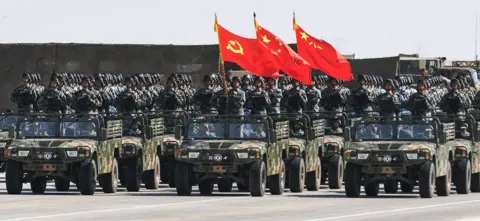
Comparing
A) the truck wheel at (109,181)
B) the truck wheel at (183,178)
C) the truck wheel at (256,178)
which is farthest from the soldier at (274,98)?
the truck wheel at (183,178)

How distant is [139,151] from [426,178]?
634 cm

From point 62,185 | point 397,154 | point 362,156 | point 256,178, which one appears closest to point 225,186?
point 256,178

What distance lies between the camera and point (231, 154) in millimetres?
34781

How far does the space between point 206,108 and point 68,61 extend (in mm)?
→ 17256

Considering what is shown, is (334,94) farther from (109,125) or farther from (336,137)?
(109,125)

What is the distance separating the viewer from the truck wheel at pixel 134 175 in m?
37.6

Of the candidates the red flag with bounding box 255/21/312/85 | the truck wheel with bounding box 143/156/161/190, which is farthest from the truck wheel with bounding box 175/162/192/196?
the red flag with bounding box 255/21/312/85

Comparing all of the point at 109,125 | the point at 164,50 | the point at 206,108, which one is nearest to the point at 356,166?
the point at 109,125

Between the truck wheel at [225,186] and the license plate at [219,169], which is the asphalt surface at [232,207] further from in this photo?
the license plate at [219,169]

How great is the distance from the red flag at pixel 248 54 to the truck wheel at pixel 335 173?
13.0 feet

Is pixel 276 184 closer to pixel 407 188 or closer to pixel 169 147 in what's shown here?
pixel 407 188

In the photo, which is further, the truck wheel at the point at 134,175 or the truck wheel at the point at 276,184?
the truck wheel at the point at 134,175

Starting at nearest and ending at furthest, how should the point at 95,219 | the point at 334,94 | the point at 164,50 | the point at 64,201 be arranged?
the point at 95,219
the point at 64,201
the point at 334,94
the point at 164,50

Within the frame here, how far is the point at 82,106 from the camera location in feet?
130
